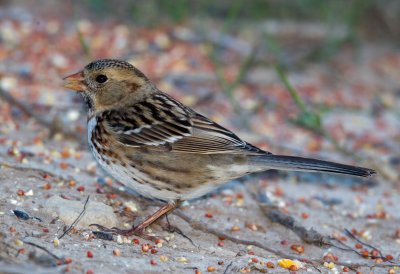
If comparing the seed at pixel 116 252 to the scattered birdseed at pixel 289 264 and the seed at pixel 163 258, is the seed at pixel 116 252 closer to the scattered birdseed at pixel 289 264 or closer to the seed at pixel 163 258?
the seed at pixel 163 258

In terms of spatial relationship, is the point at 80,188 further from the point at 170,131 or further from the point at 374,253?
the point at 374,253

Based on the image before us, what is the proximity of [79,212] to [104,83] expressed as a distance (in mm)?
1040

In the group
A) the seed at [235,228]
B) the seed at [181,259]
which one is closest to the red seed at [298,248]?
the seed at [235,228]

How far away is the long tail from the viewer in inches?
178

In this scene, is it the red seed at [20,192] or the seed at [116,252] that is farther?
the red seed at [20,192]

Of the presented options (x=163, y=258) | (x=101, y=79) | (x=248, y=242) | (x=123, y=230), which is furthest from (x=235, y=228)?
(x=101, y=79)

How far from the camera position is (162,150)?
189 inches

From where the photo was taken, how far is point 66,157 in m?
5.59

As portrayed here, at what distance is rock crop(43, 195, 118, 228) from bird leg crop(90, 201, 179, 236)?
5 centimetres

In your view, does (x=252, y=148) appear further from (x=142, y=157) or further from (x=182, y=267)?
(x=182, y=267)

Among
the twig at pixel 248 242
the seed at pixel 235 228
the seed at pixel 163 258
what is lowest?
the seed at pixel 163 258

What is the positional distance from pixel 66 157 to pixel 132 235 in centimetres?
128

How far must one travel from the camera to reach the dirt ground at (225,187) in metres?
4.21

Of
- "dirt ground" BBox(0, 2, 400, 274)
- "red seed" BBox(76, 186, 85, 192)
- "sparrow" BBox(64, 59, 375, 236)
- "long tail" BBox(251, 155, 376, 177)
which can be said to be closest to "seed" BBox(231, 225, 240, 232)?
"dirt ground" BBox(0, 2, 400, 274)
